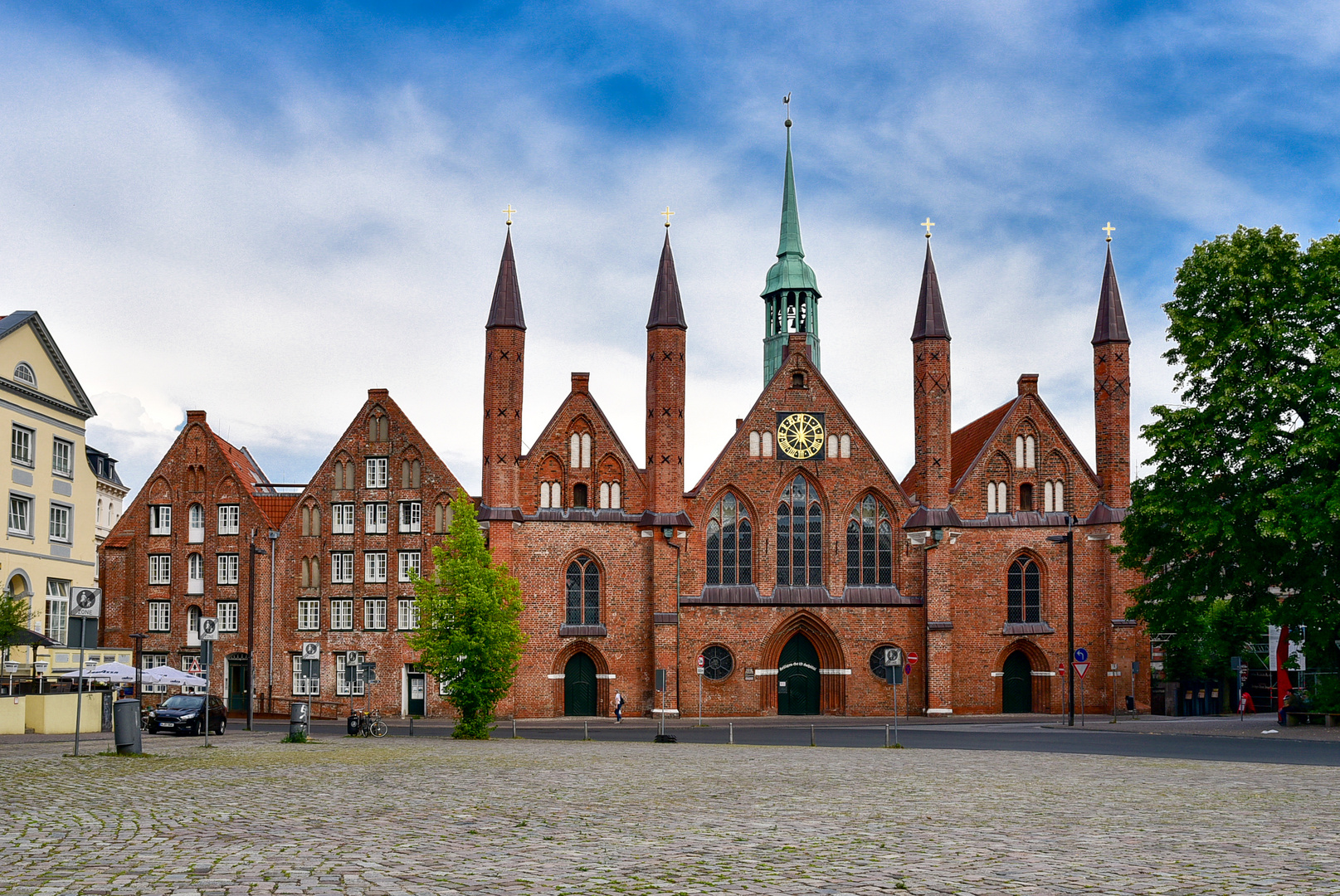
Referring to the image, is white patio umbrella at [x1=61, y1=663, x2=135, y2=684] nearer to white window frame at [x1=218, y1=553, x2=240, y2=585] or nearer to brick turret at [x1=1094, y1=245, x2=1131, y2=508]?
white window frame at [x1=218, y1=553, x2=240, y2=585]

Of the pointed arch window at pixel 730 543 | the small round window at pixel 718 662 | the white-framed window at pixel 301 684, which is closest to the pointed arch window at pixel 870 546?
the pointed arch window at pixel 730 543

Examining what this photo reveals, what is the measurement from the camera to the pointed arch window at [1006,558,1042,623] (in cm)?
5662

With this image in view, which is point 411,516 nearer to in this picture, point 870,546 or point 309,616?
point 309,616

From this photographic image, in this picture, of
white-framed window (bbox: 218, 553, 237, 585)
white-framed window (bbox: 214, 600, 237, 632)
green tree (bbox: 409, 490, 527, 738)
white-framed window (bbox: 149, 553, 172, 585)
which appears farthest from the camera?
white-framed window (bbox: 149, 553, 172, 585)

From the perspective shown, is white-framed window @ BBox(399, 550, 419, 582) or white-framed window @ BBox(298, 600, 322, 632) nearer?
white-framed window @ BBox(399, 550, 419, 582)

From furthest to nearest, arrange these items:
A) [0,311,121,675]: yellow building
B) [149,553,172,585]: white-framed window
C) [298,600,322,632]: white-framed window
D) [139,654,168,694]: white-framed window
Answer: [149,553,172,585]: white-framed window
[139,654,168,694]: white-framed window
[298,600,322,632]: white-framed window
[0,311,121,675]: yellow building

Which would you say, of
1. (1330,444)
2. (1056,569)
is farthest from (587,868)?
(1056,569)

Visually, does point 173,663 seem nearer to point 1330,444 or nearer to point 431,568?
point 431,568

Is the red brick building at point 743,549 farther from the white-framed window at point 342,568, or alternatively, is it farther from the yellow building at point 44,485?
the yellow building at point 44,485

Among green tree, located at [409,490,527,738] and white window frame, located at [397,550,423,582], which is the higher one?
white window frame, located at [397,550,423,582]

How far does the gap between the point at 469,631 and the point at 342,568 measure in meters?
22.2

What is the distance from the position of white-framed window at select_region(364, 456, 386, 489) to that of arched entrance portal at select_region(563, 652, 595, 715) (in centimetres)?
1258

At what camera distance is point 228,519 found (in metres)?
59.9

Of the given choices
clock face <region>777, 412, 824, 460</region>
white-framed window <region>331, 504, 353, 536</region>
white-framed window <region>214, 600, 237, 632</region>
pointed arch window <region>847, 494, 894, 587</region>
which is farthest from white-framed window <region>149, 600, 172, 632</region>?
pointed arch window <region>847, 494, 894, 587</region>
